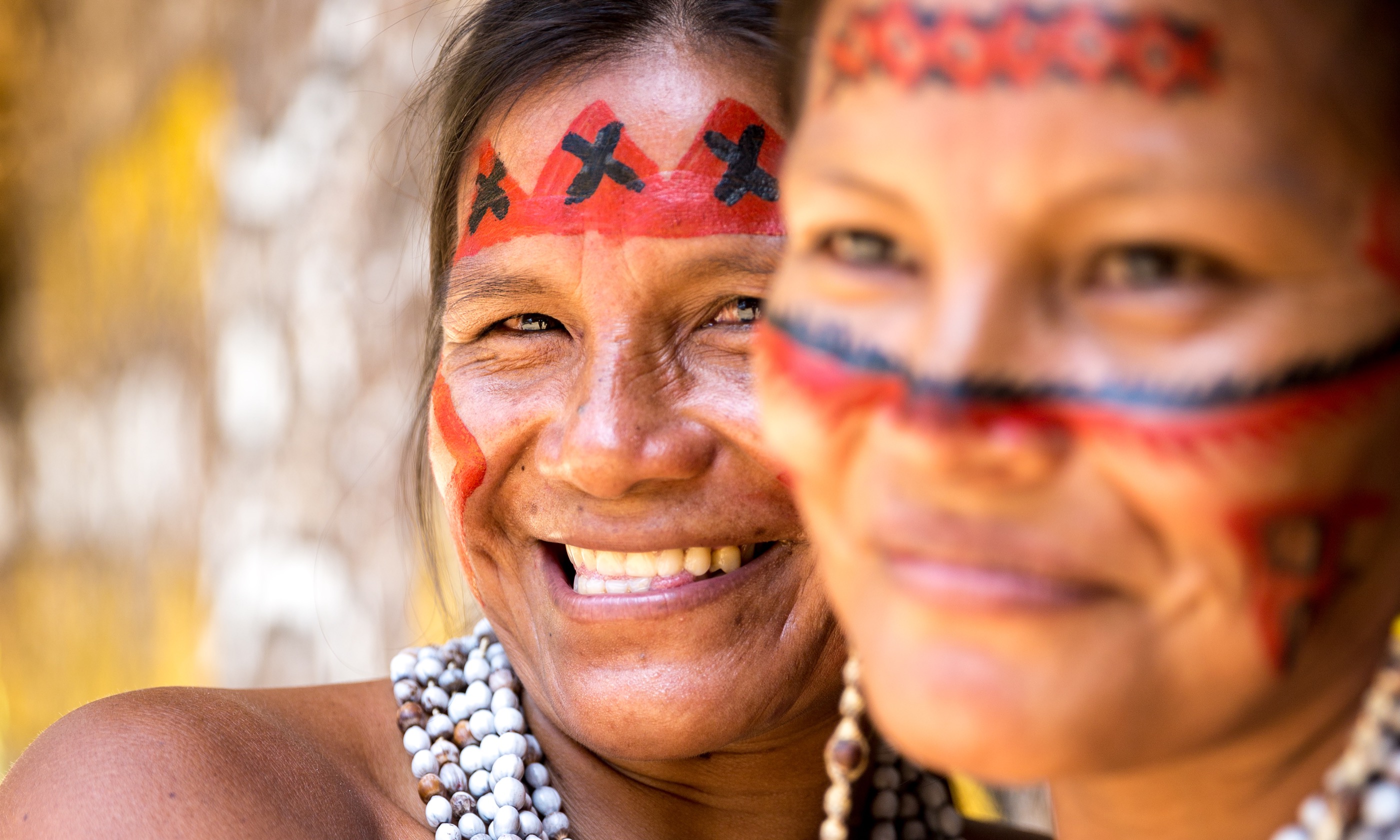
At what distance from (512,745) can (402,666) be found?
0.25 metres

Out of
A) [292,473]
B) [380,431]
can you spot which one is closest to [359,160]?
[380,431]

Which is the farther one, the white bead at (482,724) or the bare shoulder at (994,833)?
the bare shoulder at (994,833)

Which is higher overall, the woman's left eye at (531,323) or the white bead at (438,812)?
the woman's left eye at (531,323)

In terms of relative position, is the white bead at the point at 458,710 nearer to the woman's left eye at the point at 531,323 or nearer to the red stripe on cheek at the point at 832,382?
the woman's left eye at the point at 531,323

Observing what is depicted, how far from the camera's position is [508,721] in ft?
6.73

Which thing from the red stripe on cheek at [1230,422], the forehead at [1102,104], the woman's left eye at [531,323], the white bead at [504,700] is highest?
the forehead at [1102,104]

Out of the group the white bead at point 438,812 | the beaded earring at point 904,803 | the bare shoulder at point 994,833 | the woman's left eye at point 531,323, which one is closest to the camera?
the white bead at point 438,812

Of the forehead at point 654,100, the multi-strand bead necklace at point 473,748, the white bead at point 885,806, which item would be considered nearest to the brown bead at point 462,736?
the multi-strand bead necklace at point 473,748

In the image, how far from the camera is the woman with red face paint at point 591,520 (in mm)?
1803

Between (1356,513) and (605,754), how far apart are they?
1.16m

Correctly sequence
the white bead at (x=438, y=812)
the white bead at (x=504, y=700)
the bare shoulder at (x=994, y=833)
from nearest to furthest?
the white bead at (x=438, y=812), the white bead at (x=504, y=700), the bare shoulder at (x=994, y=833)

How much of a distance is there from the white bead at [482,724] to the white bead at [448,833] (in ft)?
0.64

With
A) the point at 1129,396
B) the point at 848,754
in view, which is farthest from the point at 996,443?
the point at 848,754

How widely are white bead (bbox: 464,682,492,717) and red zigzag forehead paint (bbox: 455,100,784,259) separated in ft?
2.34
